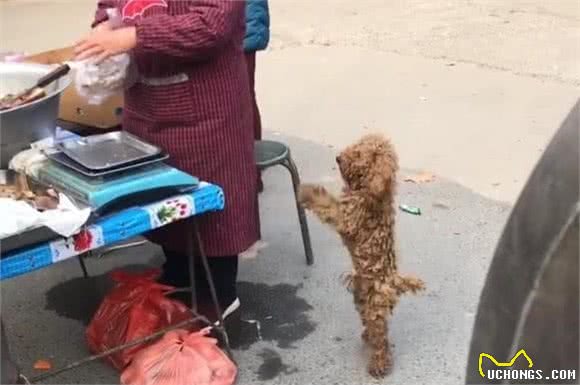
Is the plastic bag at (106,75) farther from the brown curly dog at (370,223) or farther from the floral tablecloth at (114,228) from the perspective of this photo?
the brown curly dog at (370,223)

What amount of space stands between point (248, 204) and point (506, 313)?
199cm

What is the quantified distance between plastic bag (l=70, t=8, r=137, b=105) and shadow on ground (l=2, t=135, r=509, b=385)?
932 millimetres

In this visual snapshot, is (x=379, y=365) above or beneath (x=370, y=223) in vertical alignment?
beneath

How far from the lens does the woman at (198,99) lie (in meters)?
2.75

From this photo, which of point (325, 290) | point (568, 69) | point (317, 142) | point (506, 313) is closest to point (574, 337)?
point (506, 313)

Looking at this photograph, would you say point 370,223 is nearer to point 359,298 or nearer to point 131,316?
point 359,298

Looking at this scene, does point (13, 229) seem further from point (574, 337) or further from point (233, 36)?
point (574, 337)

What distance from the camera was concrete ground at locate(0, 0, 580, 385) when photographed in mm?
3301

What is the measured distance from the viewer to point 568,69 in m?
6.51

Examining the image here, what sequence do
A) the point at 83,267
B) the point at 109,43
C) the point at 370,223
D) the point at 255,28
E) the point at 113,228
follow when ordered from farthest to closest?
1. the point at 255,28
2. the point at 83,267
3. the point at 370,223
4. the point at 109,43
5. the point at 113,228

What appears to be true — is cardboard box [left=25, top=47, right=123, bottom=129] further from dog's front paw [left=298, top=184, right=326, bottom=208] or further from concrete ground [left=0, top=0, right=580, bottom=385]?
dog's front paw [left=298, top=184, right=326, bottom=208]

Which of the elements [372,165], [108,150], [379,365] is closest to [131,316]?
[108,150]

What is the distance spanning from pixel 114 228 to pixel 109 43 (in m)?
0.55

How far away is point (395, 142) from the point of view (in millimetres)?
5262
